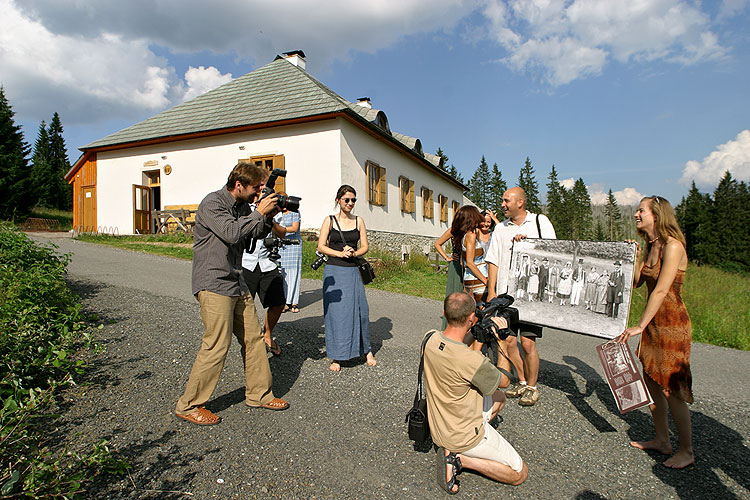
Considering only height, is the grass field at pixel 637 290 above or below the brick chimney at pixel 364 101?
below

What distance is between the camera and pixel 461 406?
9.29ft

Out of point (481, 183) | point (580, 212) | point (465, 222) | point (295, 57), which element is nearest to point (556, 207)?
point (580, 212)

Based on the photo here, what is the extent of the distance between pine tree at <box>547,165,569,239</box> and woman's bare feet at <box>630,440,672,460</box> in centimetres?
6594

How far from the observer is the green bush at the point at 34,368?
2.29m

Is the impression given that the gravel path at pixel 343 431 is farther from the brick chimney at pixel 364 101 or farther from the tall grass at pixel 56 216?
the tall grass at pixel 56 216

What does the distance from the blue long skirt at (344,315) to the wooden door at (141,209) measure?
1725 cm

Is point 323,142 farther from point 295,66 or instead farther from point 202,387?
point 202,387

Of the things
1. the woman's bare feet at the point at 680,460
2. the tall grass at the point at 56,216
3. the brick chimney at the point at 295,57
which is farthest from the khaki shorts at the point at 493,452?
the tall grass at the point at 56,216

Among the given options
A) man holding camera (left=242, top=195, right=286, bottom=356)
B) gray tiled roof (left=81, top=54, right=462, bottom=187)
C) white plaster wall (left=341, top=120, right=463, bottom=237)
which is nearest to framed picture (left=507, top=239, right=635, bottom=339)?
man holding camera (left=242, top=195, right=286, bottom=356)

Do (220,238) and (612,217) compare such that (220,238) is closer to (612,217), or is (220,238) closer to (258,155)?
(258,155)

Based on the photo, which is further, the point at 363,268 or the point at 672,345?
the point at 363,268

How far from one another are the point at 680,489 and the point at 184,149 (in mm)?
19369

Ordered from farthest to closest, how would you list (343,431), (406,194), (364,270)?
(406,194) < (364,270) < (343,431)

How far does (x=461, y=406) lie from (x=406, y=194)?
2014 cm
